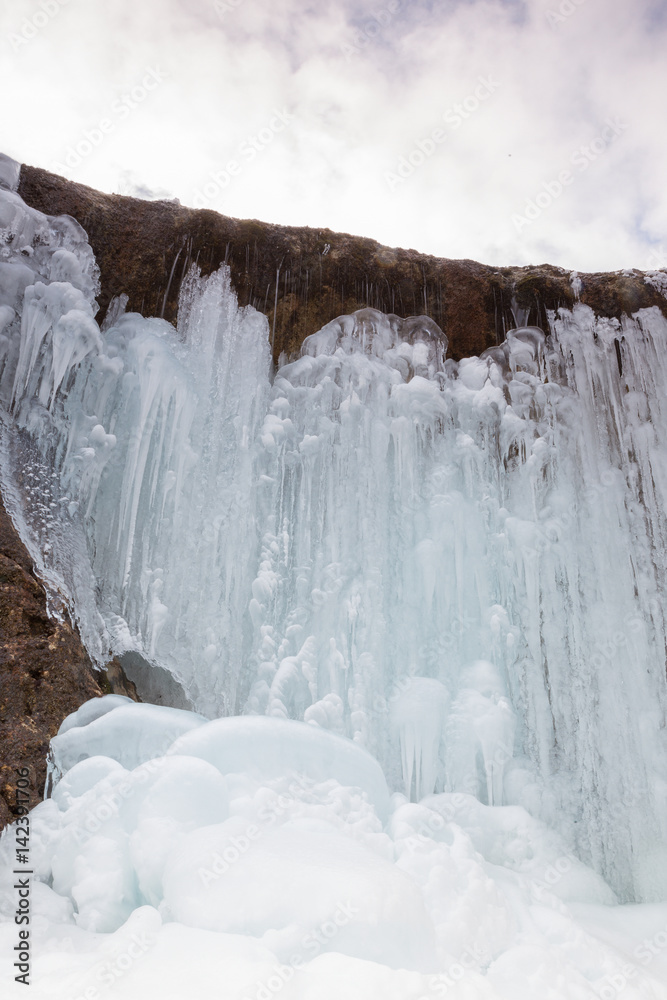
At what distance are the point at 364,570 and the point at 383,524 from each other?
413mm

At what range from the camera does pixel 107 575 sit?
15.1ft

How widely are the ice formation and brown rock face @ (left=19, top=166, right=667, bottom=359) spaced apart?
177mm

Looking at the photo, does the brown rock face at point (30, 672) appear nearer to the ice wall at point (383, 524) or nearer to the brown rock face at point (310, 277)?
the ice wall at point (383, 524)

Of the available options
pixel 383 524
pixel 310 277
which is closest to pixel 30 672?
pixel 383 524

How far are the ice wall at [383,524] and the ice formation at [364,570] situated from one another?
2 cm

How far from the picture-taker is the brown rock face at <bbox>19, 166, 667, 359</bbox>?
515 centimetres

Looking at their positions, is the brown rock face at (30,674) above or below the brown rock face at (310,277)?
below

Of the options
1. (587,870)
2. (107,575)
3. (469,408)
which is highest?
(469,408)

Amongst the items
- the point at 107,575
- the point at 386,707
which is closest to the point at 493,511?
the point at 386,707

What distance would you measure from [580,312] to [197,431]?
334 cm

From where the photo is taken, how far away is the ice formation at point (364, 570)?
3150 mm

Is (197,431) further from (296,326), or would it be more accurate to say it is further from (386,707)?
(386,707)

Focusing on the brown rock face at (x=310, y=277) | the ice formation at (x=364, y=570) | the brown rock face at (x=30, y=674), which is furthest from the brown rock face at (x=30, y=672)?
the brown rock face at (x=310, y=277)

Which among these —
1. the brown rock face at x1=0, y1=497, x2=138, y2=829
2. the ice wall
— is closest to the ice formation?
the ice wall
